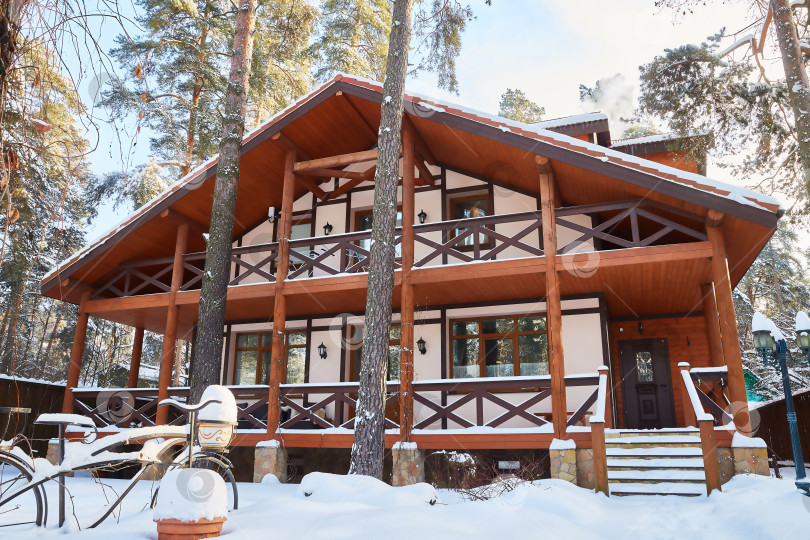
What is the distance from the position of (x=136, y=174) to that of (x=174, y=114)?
240cm

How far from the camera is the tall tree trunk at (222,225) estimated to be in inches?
343

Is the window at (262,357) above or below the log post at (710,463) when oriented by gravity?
above

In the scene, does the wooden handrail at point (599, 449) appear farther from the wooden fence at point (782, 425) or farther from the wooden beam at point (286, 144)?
the wooden beam at point (286, 144)

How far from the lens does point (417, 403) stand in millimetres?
11578

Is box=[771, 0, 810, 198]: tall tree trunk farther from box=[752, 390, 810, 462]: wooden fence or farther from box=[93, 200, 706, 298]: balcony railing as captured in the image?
box=[752, 390, 810, 462]: wooden fence

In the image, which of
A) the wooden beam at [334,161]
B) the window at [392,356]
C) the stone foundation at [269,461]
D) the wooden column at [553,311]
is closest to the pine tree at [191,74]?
the wooden beam at [334,161]

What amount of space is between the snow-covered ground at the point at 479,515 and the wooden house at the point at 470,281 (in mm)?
1339

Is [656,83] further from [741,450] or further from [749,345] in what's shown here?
[749,345]

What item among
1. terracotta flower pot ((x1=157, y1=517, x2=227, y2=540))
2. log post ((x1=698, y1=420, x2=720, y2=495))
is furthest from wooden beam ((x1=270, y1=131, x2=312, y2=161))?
terracotta flower pot ((x1=157, y1=517, x2=227, y2=540))

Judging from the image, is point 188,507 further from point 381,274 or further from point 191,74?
point 191,74

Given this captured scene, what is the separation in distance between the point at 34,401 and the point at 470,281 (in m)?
9.68

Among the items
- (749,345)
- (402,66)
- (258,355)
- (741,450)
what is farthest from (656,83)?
(749,345)

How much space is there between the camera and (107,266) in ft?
42.1

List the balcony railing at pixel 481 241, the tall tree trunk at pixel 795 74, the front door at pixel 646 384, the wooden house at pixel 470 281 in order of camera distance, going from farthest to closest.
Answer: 1. the front door at pixel 646 384
2. the tall tree trunk at pixel 795 74
3. the balcony railing at pixel 481 241
4. the wooden house at pixel 470 281
